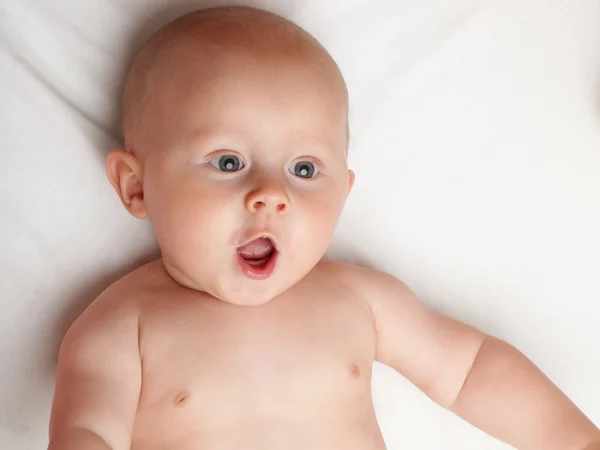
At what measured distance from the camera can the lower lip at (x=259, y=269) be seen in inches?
37.4

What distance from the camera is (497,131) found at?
1.20 metres

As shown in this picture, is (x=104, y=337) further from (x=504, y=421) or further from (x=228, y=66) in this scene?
(x=504, y=421)

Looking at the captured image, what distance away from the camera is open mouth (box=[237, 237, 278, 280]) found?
0.95 meters

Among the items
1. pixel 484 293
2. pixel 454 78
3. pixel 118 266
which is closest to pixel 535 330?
pixel 484 293

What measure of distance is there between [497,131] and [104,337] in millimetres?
638

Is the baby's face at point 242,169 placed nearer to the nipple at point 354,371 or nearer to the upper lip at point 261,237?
the upper lip at point 261,237

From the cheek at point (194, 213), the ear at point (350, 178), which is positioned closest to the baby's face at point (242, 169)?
the cheek at point (194, 213)

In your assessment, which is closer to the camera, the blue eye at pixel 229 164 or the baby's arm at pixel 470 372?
the blue eye at pixel 229 164

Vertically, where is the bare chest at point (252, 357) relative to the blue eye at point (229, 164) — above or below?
below

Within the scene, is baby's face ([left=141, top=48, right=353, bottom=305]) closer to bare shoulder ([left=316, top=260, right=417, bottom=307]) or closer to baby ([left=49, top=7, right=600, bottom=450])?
baby ([left=49, top=7, right=600, bottom=450])

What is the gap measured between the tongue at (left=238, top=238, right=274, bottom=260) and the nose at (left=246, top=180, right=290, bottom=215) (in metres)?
0.05

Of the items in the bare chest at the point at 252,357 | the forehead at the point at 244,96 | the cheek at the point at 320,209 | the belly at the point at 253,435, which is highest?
the forehead at the point at 244,96

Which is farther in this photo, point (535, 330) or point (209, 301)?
point (535, 330)

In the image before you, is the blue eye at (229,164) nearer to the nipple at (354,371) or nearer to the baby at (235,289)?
the baby at (235,289)
